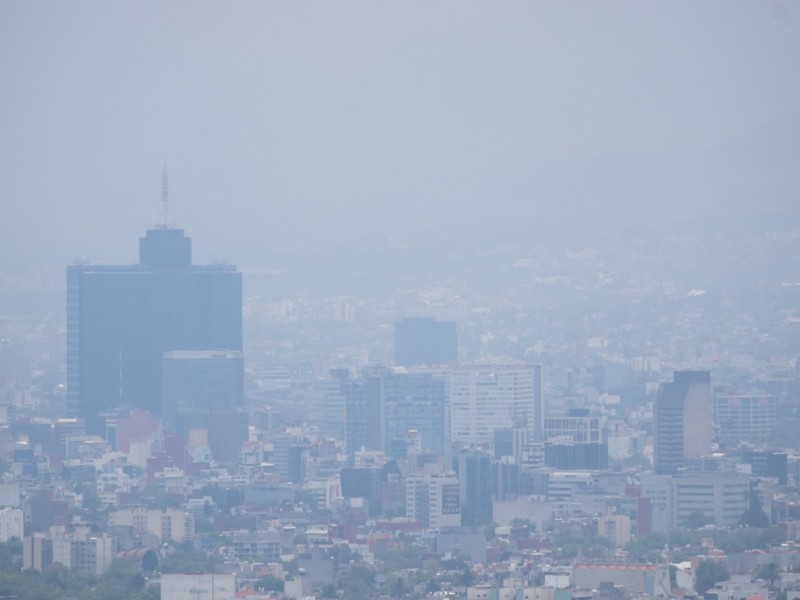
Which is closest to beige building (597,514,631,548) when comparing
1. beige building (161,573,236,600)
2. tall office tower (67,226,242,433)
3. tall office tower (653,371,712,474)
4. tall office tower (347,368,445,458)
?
tall office tower (653,371,712,474)

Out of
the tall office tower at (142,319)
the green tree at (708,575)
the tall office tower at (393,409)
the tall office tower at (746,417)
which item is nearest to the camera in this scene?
the green tree at (708,575)

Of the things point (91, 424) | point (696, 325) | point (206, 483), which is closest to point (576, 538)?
point (206, 483)

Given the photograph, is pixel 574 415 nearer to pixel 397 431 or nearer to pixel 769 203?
pixel 397 431

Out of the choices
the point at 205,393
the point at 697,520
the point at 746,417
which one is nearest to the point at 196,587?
the point at 697,520

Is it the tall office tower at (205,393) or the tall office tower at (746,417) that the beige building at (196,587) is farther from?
the tall office tower at (205,393)

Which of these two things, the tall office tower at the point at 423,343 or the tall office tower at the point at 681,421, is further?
the tall office tower at the point at 423,343

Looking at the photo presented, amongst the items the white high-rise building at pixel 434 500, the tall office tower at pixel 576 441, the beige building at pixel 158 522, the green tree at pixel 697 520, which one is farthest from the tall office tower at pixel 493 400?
the beige building at pixel 158 522

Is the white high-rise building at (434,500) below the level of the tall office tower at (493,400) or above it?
below
